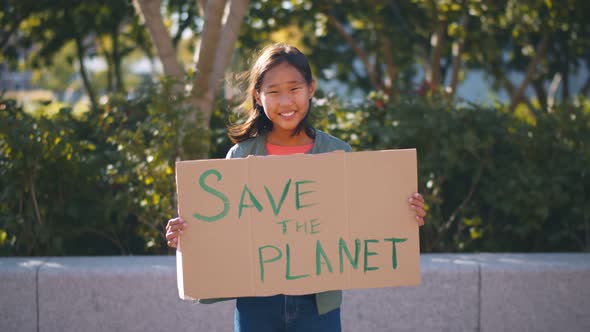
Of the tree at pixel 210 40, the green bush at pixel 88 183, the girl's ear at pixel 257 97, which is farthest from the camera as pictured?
the tree at pixel 210 40

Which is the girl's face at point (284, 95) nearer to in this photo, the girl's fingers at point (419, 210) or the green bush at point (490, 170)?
the girl's fingers at point (419, 210)

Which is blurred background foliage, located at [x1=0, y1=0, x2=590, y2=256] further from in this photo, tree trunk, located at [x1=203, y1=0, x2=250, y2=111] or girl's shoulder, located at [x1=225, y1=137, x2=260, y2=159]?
girl's shoulder, located at [x1=225, y1=137, x2=260, y2=159]

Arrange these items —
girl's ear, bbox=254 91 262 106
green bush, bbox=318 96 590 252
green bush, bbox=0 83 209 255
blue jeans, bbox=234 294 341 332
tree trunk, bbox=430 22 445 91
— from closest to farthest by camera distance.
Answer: blue jeans, bbox=234 294 341 332
girl's ear, bbox=254 91 262 106
green bush, bbox=0 83 209 255
green bush, bbox=318 96 590 252
tree trunk, bbox=430 22 445 91

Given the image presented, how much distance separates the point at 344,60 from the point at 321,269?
8.18 meters

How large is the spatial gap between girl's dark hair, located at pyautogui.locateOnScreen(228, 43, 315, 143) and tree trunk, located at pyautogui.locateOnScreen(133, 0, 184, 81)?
2187 mm

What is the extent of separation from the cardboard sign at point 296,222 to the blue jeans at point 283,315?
0.22ft

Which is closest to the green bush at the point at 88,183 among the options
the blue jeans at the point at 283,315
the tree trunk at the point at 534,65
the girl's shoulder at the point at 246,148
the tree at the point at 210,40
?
the tree at the point at 210,40

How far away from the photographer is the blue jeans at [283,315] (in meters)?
2.45

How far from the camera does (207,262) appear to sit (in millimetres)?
2498

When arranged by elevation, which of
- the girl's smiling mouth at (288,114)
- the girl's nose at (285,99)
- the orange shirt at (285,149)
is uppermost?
the girl's nose at (285,99)

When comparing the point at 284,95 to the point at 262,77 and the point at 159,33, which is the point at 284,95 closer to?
the point at 262,77

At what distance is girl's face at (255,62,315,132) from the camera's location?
2502mm

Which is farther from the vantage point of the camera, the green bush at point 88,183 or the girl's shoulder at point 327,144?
the green bush at point 88,183

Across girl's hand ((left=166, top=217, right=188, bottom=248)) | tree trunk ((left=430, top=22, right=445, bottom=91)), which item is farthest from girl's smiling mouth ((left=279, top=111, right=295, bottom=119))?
tree trunk ((left=430, top=22, right=445, bottom=91))
